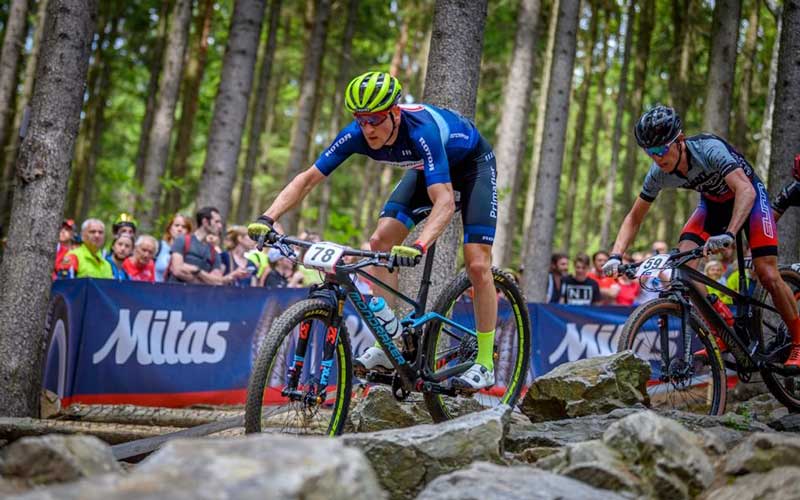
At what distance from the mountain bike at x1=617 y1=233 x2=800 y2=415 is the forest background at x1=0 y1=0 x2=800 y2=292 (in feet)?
8.96

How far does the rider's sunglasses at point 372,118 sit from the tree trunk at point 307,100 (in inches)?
501

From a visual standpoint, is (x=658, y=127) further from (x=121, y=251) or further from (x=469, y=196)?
(x=121, y=251)

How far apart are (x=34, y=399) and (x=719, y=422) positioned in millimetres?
5775

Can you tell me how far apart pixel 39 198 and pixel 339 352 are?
387 cm

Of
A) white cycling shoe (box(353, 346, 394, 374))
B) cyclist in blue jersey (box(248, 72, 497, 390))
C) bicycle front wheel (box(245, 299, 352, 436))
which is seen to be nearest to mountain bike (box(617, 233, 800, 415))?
cyclist in blue jersey (box(248, 72, 497, 390))

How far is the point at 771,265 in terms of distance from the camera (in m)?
7.05

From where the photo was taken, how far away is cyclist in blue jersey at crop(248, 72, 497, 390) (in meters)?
5.29

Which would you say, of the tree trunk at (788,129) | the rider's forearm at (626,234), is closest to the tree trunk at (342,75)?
the tree trunk at (788,129)

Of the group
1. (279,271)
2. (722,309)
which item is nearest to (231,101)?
(279,271)

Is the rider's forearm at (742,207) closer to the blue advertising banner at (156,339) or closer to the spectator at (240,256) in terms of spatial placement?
the blue advertising banner at (156,339)

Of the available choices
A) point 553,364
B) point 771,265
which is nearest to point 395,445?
point 771,265

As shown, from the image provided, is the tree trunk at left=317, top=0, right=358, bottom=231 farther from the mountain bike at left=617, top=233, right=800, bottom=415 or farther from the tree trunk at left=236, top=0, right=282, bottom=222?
the mountain bike at left=617, top=233, right=800, bottom=415

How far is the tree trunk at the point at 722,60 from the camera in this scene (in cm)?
1305

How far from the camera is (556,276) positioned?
14.6 meters
